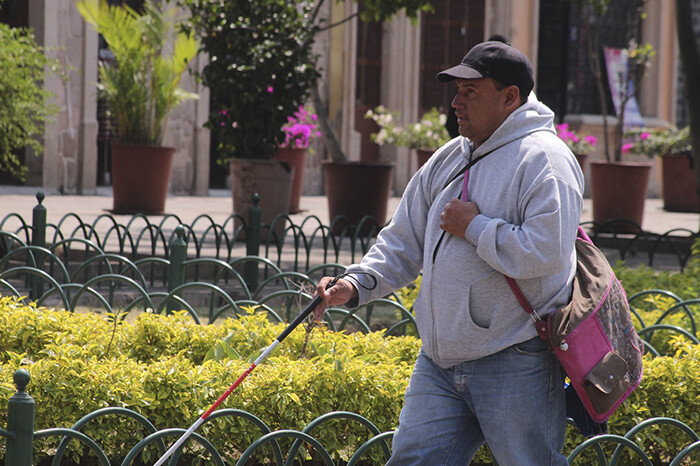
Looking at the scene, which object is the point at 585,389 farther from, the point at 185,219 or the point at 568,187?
the point at 185,219

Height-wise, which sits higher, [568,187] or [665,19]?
[665,19]

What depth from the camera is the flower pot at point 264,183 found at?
32.6ft

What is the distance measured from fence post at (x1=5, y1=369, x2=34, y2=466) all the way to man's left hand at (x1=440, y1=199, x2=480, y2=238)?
3.75 feet

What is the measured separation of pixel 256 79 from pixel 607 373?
754 centimetres

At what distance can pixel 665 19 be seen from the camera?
22.5 meters

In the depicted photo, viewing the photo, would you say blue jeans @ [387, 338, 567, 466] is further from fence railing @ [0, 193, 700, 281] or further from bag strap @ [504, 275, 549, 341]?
fence railing @ [0, 193, 700, 281]

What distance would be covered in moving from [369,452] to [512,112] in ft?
4.68

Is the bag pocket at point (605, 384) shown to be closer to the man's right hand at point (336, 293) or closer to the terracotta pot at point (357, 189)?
the man's right hand at point (336, 293)

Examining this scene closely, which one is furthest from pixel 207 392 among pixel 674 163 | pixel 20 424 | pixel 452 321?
pixel 674 163

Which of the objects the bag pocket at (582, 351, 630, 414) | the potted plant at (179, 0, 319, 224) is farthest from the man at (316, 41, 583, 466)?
the potted plant at (179, 0, 319, 224)

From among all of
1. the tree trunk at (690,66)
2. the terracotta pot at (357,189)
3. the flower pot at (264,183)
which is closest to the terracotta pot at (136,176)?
the terracotta pot at (357,189)

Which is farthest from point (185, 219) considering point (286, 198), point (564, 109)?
point (564, 109)

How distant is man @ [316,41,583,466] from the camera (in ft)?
8.65

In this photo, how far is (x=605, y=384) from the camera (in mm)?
2664
